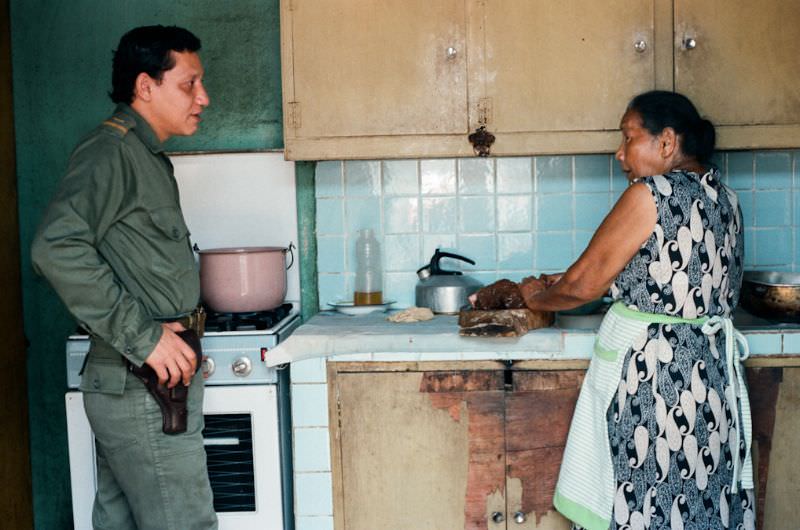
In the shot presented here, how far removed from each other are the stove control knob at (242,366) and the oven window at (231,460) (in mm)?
137

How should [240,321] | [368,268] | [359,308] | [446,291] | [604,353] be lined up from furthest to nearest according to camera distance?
1. [368,268]
2. [359,308]
3. [446,291]
4. [240,321]
5. [604,353]

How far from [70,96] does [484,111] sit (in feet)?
5.51

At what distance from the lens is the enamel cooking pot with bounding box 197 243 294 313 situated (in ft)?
8.95

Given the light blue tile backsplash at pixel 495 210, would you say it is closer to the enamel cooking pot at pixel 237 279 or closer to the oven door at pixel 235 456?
the enamel cooking pot at pixel 237 279

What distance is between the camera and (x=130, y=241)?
1.94 metres

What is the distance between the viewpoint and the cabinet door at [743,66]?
106 inches

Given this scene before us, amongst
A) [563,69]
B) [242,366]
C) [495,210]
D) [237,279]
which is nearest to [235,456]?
[242,366]

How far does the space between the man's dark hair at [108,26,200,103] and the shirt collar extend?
1.3 inches

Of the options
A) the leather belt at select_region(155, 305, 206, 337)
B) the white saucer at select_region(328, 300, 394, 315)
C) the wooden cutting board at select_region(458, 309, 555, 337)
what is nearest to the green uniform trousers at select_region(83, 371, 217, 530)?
the leather belt at select_region(155, 305, 206, 337)

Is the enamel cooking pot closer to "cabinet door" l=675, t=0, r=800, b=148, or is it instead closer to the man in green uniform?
the man in green uniform

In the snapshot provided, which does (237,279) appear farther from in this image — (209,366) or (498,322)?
(498,322)

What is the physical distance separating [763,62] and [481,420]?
152 cm

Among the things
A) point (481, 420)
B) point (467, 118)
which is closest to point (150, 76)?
point (467, 118)

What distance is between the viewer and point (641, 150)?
2.21 metres
